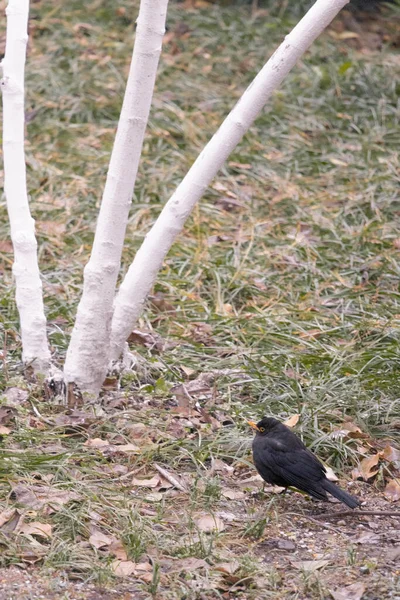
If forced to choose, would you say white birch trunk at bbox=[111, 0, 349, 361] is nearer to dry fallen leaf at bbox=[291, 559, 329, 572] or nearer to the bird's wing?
the bird's wing

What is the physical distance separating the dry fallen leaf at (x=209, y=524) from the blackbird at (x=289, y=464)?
1.17 ft

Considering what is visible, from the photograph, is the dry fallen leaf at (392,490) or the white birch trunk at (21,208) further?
the white birch trunk at (21,208)

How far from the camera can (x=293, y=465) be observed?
362 centimetres

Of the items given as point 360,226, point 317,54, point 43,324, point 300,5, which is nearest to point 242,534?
point 43,324

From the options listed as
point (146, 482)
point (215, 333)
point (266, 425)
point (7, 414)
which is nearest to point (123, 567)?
point (146, 482)

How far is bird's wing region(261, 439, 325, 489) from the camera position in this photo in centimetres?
359

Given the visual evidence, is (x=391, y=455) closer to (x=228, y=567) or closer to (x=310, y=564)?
(x=310, y=564)

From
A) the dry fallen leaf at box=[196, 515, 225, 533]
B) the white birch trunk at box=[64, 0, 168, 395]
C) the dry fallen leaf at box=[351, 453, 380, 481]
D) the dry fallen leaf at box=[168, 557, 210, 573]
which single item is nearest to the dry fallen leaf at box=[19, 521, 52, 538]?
the dry fallen leaf at box=[168, 557, 210, 573]

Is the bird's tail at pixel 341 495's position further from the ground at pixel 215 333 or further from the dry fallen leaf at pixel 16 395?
the dry fallen leaf at pixel 16 395

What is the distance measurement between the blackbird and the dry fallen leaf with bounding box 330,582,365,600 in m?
0.56

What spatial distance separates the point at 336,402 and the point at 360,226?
8.40 ft

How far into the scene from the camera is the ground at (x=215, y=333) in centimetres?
314

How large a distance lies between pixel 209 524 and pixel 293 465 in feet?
1.53

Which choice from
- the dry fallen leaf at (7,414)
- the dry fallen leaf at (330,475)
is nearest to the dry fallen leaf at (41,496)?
the dry fallen leaf at (7,414)
